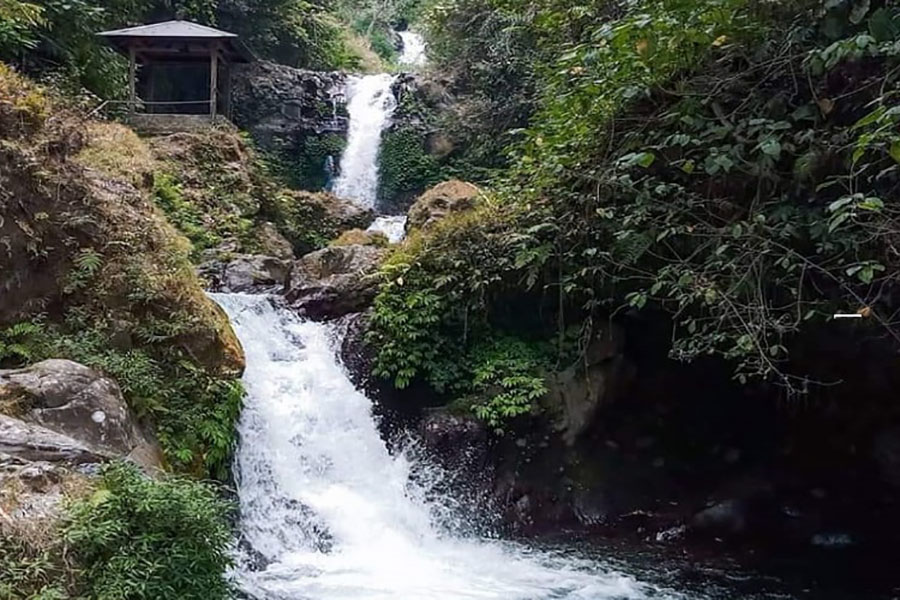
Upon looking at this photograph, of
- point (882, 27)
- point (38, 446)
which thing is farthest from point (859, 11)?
point (38, 446)

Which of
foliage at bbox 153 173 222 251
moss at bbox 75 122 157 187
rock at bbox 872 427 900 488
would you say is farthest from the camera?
foliage at bbox 153 173 222 251

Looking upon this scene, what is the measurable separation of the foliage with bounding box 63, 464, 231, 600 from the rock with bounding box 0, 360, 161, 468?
877 mm

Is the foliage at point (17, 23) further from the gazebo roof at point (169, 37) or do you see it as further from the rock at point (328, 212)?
the rock at point (328, 212)

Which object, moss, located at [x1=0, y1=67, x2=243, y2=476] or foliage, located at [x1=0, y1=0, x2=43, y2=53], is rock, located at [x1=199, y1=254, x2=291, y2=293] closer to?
moss, located at [x1=0, y1=67, x2=243, y2=476]

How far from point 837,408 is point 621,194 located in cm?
400

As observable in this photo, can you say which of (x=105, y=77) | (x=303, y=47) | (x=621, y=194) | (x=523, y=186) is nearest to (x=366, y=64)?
(x=303, y=47)

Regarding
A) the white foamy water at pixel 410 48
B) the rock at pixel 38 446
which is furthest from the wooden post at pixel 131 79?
the white foamy water at pixel 410 48

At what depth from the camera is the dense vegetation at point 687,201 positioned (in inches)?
186

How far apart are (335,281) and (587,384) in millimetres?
3216

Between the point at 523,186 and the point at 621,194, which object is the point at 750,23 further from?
the point at 523,186

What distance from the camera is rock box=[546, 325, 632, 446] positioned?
8.01 m

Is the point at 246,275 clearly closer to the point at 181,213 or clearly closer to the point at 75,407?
the point at 181,213

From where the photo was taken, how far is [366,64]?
77.7 feet

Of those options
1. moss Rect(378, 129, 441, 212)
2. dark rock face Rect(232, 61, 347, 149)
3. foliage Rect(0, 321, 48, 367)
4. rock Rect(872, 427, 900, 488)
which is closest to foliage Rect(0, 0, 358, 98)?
dark rock face Rect(232, 61, 347, 149)
